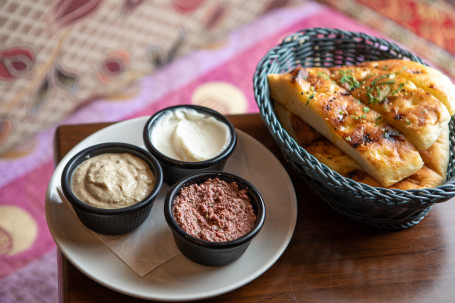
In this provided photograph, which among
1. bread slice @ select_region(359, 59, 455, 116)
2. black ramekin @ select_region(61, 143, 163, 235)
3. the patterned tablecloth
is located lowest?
the patterned tablecloth

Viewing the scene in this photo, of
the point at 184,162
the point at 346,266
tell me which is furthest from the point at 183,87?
the point at 346,266

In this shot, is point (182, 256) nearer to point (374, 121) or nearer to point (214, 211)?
point (214, 211)

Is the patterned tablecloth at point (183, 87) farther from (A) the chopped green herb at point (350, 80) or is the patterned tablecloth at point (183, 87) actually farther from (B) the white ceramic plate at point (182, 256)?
(A) the chopped green herb at point (350, 80)

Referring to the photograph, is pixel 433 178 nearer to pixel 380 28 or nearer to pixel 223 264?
pixel 223 264

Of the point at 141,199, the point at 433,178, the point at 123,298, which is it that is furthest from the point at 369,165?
the point at 123,298

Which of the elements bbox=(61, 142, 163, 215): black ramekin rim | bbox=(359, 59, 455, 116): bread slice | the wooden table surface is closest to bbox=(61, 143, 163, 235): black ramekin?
bbox=(61, 142, 163, 215): black ramekin rim

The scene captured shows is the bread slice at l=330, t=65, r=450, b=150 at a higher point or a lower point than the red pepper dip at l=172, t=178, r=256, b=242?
higher

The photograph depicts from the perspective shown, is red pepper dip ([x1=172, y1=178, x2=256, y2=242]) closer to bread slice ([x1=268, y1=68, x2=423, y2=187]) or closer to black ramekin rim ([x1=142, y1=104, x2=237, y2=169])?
black ramekin rim ([x1=142, y1=104, x2=237, y2=169])
